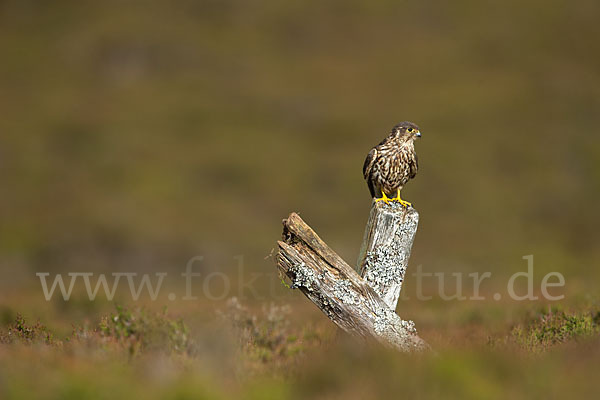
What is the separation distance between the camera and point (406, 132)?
923 cm

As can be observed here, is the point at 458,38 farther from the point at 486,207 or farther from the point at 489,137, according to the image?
the point at 486,207

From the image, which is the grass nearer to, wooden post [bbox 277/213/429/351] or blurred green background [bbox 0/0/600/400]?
blurred green background [bbox 0/0/600/400]

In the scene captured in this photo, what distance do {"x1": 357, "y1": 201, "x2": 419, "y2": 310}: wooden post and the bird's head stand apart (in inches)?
67.7

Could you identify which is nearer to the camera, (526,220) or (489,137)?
(526,220)

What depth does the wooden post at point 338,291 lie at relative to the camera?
22.2 feet

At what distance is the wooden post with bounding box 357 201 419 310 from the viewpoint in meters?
7.53

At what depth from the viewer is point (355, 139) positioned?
43.2 metres

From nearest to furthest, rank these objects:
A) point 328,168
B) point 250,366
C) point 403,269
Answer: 1. point 250,366
2. point 403,269
3. point 328,168

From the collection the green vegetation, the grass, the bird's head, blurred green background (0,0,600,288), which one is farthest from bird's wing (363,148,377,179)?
blurred green background (0,0,600,288)

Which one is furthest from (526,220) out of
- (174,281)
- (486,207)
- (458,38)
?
(458,38)

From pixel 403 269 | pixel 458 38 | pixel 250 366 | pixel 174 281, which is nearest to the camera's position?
pixel 250 366

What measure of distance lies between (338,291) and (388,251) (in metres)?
1.07

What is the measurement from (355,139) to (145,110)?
52.0ft

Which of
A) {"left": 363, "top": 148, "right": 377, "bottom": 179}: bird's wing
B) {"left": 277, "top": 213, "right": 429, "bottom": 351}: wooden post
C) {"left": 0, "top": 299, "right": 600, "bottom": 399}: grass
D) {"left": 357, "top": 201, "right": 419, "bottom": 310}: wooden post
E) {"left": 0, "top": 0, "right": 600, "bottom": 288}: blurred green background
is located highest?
{"left": 0, "top": 0, "right": 600, "bottom": 288}: blurred green background
